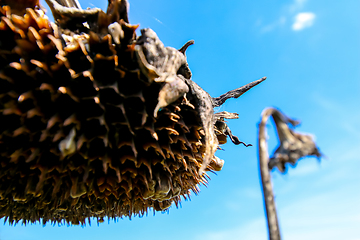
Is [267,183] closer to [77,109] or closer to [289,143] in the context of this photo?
[289,143]

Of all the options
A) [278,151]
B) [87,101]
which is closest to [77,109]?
[87,101]

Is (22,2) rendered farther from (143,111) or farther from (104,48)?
(143,111)

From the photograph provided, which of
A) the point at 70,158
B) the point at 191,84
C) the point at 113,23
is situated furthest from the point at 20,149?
the point at 191,84

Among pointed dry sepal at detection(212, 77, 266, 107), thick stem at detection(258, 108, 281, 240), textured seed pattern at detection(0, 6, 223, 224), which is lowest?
thick stem at detection(258, 108, 281, 240)

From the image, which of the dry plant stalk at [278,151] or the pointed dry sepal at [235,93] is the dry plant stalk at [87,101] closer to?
the pointed dry sepal at [235,93]

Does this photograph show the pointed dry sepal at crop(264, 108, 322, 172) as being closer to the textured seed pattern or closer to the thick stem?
the thick stem

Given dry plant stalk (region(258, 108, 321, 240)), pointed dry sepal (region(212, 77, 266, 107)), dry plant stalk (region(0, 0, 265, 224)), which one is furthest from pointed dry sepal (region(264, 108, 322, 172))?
pointed dry sepal (region(212, 77, 266, 107))
